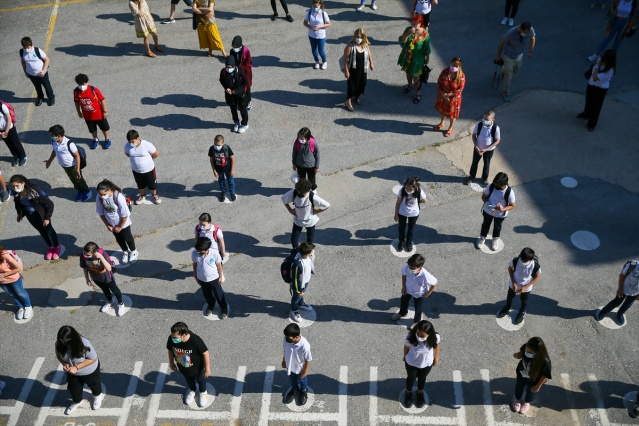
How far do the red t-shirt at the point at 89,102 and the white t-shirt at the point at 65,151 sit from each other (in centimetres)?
139

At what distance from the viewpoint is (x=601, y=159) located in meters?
13.0

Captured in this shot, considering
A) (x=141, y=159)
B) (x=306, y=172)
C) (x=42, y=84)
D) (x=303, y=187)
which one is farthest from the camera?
(x=42, y=84)

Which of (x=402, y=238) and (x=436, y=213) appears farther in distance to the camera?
(x=436, y=213)

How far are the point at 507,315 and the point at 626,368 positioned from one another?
1851mm

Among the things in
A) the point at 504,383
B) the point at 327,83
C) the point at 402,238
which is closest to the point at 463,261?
the point at 402,238

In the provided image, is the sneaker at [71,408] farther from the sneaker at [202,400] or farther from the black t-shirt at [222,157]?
the black t-shirt at [222,157]

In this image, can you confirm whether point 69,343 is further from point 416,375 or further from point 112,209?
point 416,375

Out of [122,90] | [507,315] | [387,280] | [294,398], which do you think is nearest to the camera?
[294,398]

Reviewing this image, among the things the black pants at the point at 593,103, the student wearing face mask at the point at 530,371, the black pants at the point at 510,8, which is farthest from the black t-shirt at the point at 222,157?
the black pants at the point at 510,8

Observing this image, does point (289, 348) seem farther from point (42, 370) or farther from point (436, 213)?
point (436, 213)

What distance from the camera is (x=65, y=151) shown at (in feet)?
37.8

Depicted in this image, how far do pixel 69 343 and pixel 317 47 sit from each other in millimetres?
10065

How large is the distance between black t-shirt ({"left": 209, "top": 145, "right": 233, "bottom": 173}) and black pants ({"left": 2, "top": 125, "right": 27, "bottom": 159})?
4.58 meters

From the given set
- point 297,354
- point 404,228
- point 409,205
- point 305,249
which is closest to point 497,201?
point 409,205
